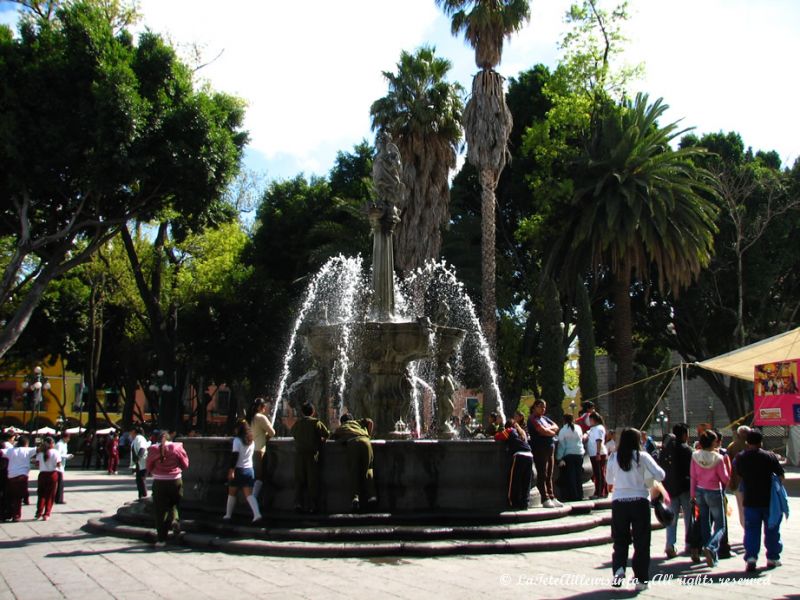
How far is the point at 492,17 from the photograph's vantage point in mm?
27891

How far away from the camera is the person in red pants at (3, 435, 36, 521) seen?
12565 millimetres

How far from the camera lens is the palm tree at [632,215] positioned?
1143 inches

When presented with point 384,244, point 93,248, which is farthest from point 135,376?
point 384,244

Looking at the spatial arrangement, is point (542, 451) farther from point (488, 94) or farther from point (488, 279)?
point (488, 94)

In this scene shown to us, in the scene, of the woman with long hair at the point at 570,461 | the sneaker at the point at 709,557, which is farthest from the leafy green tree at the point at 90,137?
the sneaker at the point at 709,557

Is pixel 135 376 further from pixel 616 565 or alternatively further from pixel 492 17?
pixel 616 565

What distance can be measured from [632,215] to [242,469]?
22.5 metres

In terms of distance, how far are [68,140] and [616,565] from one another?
18289mm

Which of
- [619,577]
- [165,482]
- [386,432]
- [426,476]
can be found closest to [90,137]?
[386,432]

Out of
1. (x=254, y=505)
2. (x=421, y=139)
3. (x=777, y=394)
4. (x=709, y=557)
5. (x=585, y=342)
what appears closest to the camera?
A: (x=709, y=557)

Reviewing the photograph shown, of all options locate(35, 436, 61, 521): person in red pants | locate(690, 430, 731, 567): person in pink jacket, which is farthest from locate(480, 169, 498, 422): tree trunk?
locate(690, 430, 731, 567): person in pink jacket

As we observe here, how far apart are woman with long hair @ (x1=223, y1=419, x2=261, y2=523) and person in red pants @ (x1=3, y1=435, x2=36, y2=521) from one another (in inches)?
191

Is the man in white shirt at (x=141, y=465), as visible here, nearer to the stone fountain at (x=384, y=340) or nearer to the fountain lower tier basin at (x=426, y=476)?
the stone fountain at (x=384, y=340)

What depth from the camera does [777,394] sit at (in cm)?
1438
